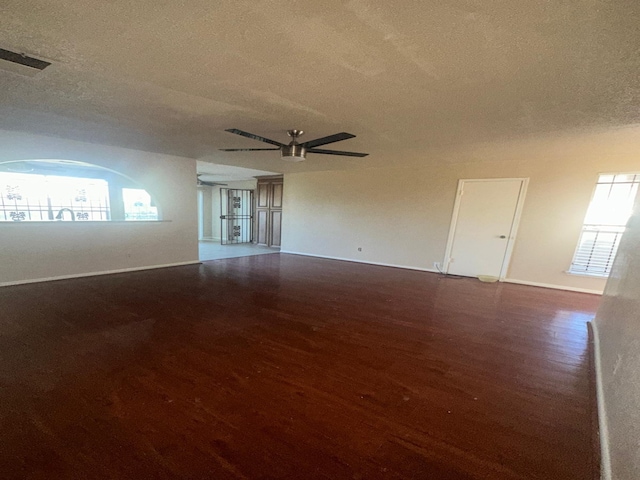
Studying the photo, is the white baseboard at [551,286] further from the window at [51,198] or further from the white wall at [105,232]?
the window at [51,198]

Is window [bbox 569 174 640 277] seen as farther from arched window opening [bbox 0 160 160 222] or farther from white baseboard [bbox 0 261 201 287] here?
arched window opening [bbox 0 160 160 222]

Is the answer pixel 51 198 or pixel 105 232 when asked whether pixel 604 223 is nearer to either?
pixel 105 232

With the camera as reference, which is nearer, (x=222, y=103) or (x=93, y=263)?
(x=222, y=103)

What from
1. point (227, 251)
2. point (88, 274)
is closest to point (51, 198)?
point (88, 274)

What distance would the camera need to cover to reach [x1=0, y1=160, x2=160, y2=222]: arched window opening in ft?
12.2

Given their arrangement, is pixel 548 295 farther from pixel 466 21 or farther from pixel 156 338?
pixel 156 338

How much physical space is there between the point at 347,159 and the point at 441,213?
87.4 inches

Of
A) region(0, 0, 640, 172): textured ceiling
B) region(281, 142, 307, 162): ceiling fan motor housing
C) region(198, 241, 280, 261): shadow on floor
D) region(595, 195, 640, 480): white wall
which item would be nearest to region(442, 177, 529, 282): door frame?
region(0, 0, 640, 172): textured ceiling

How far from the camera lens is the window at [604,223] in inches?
156

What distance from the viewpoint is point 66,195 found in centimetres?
427

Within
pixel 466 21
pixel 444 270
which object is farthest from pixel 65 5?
pixel 444 270

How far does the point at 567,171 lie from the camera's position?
166 inches

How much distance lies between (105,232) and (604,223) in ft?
26.9

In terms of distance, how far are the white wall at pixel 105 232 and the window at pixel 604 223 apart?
7160 millimetres
